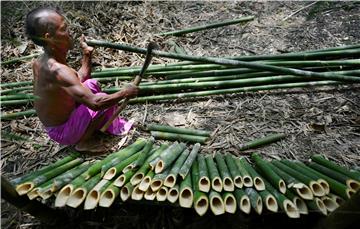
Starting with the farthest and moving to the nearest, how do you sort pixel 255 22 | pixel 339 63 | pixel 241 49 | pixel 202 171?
pixel 255 22 < pixel 241 49 < pixel 339 63 < pixel 202 171

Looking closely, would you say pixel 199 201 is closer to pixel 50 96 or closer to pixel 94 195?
pixel 94 195

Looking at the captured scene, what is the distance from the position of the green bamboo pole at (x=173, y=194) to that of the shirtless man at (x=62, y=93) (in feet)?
2.36

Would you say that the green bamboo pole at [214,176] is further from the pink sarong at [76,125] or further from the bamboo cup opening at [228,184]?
the pink sarong at [76,125]

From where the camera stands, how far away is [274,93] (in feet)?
10.7

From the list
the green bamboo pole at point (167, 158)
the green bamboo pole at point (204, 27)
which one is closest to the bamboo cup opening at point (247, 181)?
the green bamboo pole at point (167, 158)

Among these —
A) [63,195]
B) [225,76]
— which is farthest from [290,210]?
[225,76]

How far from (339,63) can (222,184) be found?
1.71m

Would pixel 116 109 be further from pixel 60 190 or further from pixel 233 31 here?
pixel 233 31

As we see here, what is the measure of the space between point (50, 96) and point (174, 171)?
37.7 inches

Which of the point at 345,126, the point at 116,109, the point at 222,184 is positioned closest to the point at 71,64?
the point at 116,109

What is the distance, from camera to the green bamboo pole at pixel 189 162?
2296 millimetres

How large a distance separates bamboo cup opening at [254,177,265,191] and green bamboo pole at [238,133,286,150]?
1.90 ft

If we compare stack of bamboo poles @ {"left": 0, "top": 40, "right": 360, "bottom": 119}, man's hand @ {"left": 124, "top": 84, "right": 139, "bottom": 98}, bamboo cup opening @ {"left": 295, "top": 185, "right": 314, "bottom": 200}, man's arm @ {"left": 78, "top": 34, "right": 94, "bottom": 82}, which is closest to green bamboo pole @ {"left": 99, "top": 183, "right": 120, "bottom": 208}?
man's hand @ {"left": 124, "top": 84, "right": 139, "bottom": 98}

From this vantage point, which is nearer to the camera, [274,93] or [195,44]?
[274,93]
